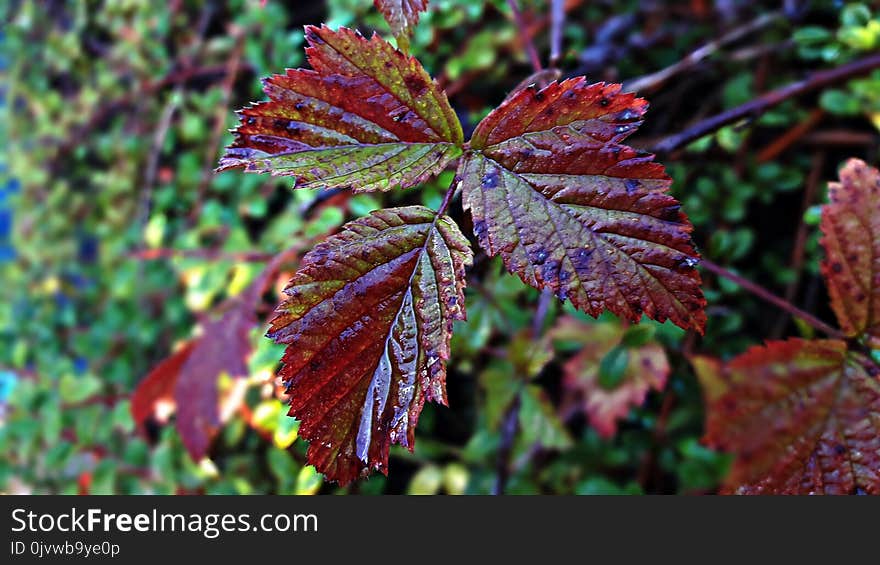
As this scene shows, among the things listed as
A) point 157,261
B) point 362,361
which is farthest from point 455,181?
point 157,261

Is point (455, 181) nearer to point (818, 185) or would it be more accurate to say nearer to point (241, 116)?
point (241, 116)

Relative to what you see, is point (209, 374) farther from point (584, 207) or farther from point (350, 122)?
point (584, 207)

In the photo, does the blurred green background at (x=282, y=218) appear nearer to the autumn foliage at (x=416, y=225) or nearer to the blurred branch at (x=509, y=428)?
the blurred branch at (x=509, y=428)

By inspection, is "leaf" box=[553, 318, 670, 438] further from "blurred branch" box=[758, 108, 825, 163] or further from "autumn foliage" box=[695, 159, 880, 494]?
"blurred branch" box=[758, 108, 825, 163]

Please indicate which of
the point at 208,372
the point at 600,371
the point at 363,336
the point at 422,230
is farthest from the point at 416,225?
the point at 208,372

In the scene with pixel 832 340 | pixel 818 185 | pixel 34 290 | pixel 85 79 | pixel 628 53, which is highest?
pixel 85 79

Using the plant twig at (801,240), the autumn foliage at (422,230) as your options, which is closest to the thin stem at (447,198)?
the autumn foliage at (422,230)
